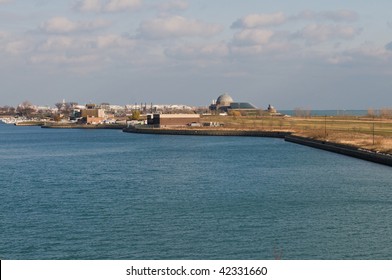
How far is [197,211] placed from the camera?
20.6m

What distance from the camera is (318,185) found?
27.8 metres

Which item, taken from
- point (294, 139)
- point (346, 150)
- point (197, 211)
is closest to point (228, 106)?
point (294, 139)

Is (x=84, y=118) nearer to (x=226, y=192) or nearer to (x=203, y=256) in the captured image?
(x=226, y=192)

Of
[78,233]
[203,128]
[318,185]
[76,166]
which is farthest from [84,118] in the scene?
[78,233]

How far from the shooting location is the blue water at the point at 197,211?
1555cm

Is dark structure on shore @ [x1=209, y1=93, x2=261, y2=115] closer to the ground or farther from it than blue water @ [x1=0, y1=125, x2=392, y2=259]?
farther from it

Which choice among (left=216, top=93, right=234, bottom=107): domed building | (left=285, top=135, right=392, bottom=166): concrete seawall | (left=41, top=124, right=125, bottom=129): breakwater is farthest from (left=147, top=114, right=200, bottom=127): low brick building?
(left=216, top=93, right=234, bottom=107): domed building

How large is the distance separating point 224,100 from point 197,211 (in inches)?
5810

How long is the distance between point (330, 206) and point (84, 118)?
10257cm

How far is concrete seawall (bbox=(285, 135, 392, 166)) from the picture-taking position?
37.3 metres

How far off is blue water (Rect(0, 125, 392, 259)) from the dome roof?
128429 mm

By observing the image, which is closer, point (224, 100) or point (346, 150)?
point (346, 150)

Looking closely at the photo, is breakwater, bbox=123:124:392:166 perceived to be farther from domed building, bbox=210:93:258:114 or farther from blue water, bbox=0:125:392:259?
domed building, bbox=210:93:258:114

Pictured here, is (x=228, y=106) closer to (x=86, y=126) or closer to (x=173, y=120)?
(x=86, y=126)
